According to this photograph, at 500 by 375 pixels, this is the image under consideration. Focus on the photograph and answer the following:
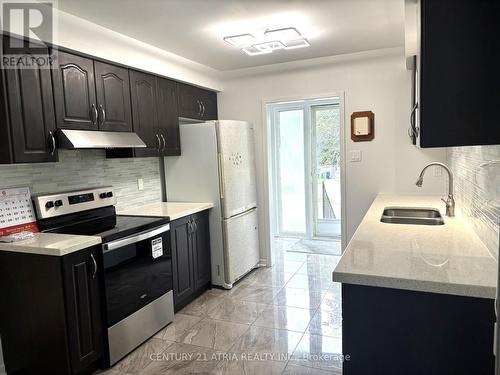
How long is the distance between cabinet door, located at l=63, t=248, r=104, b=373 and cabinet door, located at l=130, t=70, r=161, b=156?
46.1 inches

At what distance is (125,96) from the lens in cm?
294

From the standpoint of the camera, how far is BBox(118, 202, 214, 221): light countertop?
3.12m

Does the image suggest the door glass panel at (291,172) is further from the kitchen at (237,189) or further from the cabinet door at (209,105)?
the cabinet door at (209,105)

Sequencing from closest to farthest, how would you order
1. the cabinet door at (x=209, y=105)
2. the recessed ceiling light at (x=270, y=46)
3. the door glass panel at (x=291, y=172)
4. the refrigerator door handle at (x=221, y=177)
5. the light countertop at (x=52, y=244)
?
the light countertop at (x=52, y=244)
the recessed ceiling light at (x=270, y=46)
the refrigerator door handle at (x=221, y=177)
the cabinet door at (x=209, y=105)
the door glass panel at (x=291, y=172)

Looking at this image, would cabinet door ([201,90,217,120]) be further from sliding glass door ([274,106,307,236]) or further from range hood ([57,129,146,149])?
sliding glass door ([274,106,307,236])

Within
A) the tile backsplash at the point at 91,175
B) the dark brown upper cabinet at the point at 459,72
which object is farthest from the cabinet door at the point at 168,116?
the dark brown upper cabinet at the point at 459,72

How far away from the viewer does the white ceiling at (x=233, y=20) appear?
7.39 ft

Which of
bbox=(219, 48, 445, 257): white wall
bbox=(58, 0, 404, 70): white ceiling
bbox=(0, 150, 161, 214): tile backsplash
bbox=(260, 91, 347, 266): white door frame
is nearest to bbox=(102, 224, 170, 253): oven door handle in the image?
bbox=(0, 150, 161, 214): tile backsplash

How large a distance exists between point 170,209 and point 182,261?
0.49m

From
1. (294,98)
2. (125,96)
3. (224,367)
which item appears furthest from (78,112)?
(294,98)

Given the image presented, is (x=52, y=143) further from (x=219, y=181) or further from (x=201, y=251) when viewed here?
(x=201, y=251)

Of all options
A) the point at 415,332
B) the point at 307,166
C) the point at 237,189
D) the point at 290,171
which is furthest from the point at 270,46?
the point at 290,171

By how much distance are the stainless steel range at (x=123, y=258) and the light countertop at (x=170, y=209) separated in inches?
7.3

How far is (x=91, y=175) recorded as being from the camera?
9.71ft
